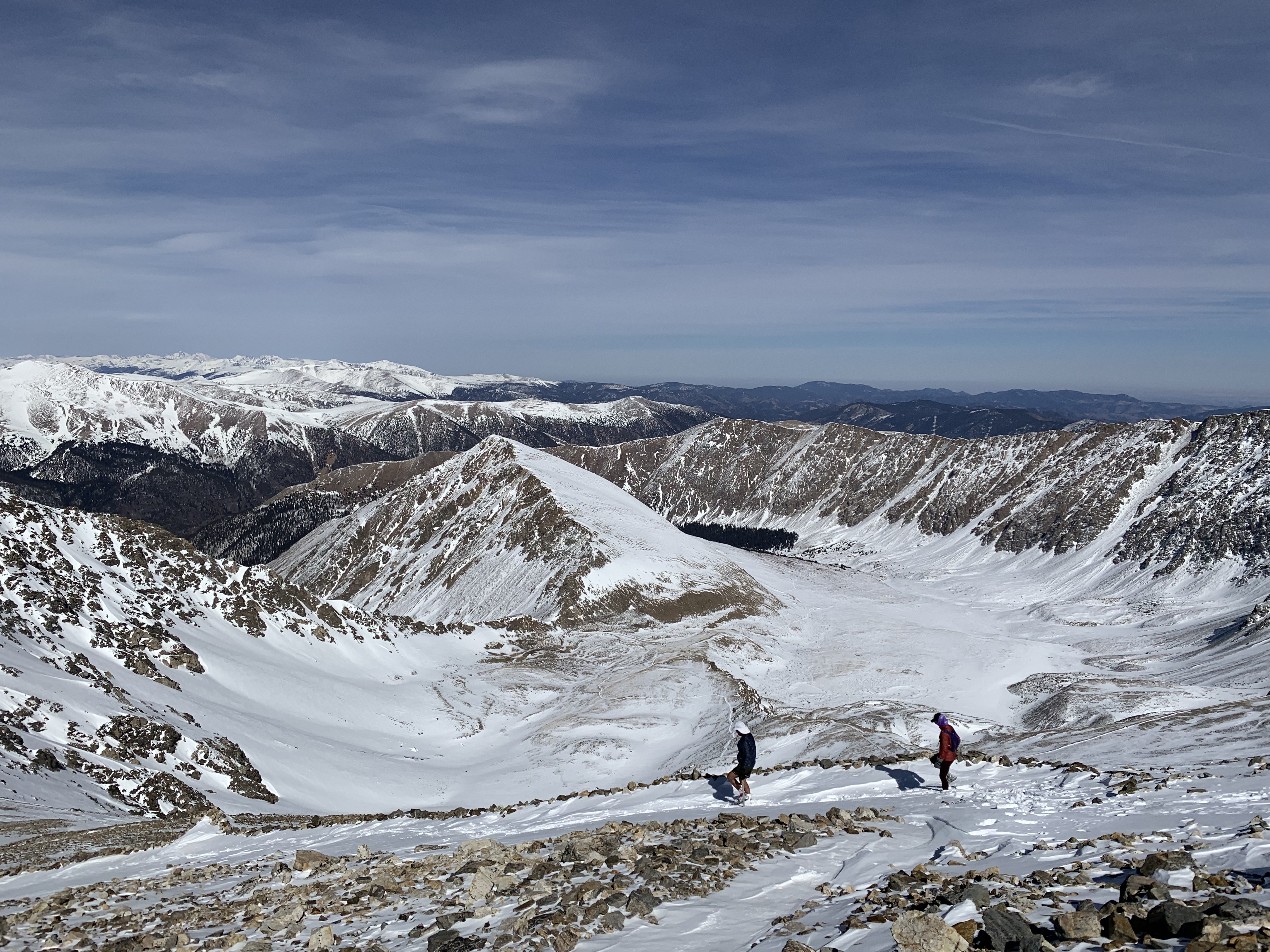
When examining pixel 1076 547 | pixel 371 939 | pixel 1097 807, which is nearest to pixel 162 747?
pixel 371 939

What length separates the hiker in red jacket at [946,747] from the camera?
21.3 metres

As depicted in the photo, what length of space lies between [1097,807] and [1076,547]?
17310cm

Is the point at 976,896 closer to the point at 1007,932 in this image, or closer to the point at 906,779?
the point at 1007,932

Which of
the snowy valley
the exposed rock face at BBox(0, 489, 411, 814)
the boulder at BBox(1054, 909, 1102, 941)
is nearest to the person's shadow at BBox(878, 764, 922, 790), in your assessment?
the snowy valley

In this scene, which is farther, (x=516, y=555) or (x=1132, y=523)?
(x=1132, y=523)

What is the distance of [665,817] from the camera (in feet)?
69.2

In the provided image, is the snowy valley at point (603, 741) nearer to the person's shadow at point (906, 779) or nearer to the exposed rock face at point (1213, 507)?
the person's shadow at point (906, 779)

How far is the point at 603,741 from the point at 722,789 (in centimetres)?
3201

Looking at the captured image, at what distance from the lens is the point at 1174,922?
27.8 ft

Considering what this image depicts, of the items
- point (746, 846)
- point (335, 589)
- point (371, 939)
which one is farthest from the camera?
point (335, 589)

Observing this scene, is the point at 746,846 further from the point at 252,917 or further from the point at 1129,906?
the point at 252,917

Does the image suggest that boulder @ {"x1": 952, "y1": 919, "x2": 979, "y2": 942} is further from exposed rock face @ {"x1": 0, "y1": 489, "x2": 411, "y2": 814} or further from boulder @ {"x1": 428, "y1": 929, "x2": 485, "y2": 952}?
exposed rock face @ {"x1": 0, "y1": 489, "x2": 411, "y2": 814}

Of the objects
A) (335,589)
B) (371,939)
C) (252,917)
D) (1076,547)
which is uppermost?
(371,939)

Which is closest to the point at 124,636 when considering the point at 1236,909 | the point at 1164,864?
the point at 1164,864
